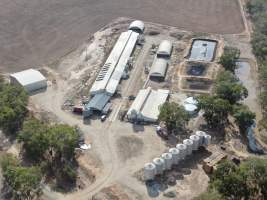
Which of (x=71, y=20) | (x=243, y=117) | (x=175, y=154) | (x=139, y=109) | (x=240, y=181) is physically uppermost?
(x=240, y=181)

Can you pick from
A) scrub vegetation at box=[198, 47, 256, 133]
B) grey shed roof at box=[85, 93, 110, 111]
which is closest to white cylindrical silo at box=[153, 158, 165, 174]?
scrub vegetation at box=[198, 47, 256, 133]

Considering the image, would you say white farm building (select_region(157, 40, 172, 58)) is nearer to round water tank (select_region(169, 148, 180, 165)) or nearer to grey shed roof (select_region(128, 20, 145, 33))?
grey shed roof (select_region(128, 20, 145, 33))

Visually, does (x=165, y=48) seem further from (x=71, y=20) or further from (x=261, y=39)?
(x=71, y=20)

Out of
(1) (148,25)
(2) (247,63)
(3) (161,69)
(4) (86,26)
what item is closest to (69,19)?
(4) (86,26)

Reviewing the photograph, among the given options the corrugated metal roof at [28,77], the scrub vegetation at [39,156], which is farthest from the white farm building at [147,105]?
the corrugated metal roof at [28,77]

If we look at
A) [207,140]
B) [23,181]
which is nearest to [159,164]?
[207,140]

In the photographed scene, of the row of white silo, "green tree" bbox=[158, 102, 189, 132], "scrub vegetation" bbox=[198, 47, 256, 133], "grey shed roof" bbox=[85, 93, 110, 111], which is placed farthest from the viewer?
"grey shed roof" bbox=[85, 93, 110, 111]

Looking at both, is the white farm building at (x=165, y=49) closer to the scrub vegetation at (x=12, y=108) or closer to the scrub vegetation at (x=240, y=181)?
the scrub vegetation at (x=12, y=108)
